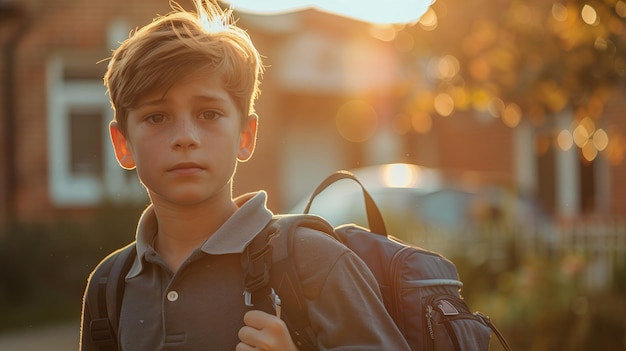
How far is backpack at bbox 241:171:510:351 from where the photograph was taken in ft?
8.61

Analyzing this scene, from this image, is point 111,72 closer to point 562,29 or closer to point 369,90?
point 562,29

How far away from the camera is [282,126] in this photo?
17812 millimetres

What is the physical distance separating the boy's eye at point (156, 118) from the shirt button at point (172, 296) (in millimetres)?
440

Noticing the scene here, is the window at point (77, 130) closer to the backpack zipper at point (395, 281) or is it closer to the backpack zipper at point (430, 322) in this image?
the backpack zipper at point (395, 281)

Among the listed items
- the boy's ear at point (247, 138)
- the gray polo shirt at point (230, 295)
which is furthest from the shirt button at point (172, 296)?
the boy's ear at point (247, 138)

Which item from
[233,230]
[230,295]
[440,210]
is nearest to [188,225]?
[233,230]

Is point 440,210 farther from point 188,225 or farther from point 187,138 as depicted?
point 187,138

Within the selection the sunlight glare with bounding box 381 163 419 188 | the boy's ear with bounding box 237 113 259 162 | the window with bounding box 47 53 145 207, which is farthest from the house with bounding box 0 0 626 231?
the boy's ear with bounding box 237 113 259 162

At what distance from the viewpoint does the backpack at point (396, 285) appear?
8.61 feet

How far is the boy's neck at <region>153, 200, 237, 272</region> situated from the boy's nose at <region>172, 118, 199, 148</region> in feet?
0.74

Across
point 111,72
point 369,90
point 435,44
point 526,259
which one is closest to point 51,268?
point 526,259

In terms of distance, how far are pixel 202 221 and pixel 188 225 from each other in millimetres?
39

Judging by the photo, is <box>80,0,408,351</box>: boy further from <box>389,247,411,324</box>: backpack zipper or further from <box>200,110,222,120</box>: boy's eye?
<box>389,247,411,324</box>: backpack zipper

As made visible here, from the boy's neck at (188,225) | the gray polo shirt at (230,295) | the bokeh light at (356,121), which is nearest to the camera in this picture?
the gray polo shirt at (230,295)
